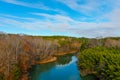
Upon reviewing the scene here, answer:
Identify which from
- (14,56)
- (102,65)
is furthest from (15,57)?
(102,65)

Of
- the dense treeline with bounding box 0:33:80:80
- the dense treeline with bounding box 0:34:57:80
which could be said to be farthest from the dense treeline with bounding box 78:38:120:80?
the dense treeline with bounding box 0:34:57:80

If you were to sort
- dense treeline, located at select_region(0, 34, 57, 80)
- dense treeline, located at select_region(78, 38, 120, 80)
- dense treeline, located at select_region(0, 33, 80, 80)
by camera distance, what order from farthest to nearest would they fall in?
dense treeline, located at select_region(0, 34, 57, 80) → dense treeline, located at select_region(0, 33, 80, 80) → dense treeline, located at select_region(78, 38, 120, 80)

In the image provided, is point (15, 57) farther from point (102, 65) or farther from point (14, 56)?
point (102, 65)

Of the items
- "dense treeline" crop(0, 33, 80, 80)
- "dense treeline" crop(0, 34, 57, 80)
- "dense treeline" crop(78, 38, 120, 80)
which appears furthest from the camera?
"dense treeline" crop(0, 34, 57, 80)

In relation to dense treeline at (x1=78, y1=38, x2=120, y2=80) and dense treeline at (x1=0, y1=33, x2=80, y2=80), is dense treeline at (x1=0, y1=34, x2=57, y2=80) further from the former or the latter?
dense treeline at (x1=78, y1=38, x2=120, y2=80)

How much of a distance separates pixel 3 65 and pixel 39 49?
41.5m

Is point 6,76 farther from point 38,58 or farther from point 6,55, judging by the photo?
point 38,58

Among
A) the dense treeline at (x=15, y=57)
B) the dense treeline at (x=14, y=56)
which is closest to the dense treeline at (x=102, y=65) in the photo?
the dense treeline at (x=15, y=57)

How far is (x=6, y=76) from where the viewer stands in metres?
39.4

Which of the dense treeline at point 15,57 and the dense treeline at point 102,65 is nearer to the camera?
the dense treeline at point 102,65

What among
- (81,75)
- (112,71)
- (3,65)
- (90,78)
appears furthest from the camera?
(81,75)

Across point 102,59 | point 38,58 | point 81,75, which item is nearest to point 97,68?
point 102,59

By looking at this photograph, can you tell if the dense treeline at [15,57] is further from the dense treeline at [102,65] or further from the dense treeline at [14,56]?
the dense treeline at [102,65]

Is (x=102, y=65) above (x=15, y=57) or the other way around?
the other way around
